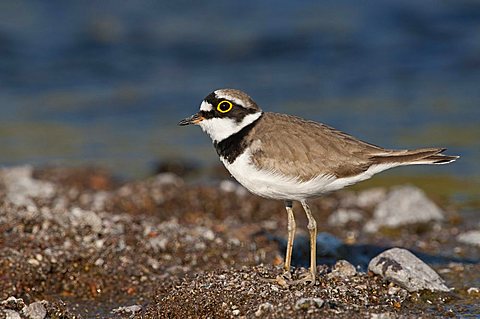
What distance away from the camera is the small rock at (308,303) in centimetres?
525

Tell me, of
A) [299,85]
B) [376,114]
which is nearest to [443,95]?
[376,114]

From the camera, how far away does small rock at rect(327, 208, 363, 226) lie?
956 cm

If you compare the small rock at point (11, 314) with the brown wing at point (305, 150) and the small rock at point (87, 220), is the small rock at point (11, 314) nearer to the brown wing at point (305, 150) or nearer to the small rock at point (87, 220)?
the small rock at point (87, 220)

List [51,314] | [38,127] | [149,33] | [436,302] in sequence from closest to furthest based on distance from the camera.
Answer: [51,314], [436,302], [38,127], [149,33]

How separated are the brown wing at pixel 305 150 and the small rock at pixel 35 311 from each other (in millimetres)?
1926

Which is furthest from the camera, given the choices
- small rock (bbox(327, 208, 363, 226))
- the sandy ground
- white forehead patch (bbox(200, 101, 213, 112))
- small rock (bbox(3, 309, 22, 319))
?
→ small rock (bbox(327, 208, 363, 226))

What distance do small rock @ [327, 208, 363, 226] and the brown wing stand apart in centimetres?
349

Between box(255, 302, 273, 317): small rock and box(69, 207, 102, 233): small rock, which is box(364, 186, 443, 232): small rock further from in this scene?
box(255, 302, 273, 317): small rock

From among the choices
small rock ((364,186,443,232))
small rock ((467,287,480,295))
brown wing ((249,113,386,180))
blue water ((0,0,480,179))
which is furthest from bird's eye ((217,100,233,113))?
blue water ((0,0,480,179))

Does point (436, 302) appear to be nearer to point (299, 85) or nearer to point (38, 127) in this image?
point (38, 127)

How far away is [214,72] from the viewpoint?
724 inches

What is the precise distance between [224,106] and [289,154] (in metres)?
0.69

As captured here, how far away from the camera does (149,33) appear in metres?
20.6

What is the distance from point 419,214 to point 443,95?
6945 millimetres
